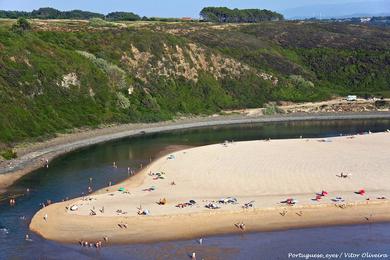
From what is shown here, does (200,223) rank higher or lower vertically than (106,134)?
higher

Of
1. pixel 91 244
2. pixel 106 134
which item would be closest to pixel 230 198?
pixel 91 244

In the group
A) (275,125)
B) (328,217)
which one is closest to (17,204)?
(328,217)

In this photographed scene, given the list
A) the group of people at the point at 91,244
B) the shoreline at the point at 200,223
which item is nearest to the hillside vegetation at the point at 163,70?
the shoreline at the point at 200,223

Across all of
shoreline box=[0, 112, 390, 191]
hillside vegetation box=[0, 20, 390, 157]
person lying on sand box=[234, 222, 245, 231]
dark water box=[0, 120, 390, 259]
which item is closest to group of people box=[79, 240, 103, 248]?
dark water box=[0, 120, 390, 259]

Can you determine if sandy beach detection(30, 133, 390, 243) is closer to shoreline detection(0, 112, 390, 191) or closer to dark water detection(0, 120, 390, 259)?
dark water detection(0, 120, 390, 259)

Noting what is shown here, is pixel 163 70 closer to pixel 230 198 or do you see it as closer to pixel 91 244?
pixel 230 198

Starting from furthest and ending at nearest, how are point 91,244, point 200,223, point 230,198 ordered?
1. point 230,198
2. point 200,223
3. point 91,244
